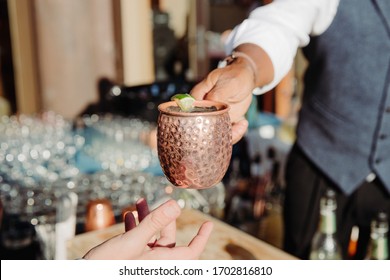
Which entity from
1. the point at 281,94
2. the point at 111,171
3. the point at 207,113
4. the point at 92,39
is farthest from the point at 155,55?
the point at 207,113

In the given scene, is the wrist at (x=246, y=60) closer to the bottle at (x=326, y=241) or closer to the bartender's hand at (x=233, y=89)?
the bartender's hand at (x=233, y=89)

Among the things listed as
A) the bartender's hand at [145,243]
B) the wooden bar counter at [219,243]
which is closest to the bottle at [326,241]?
the wooden bar counter at [219,243]

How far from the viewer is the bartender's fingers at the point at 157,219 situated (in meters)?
0.88

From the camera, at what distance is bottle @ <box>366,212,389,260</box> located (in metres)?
1.80

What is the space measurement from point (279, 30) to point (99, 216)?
784 mm

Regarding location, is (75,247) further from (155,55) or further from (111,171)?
(155,55)

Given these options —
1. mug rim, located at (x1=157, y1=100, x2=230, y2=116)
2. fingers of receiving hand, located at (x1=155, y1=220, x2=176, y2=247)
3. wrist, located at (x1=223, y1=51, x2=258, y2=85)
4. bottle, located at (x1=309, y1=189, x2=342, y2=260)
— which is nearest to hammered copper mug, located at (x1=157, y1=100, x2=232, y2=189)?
mug rim, located at (x1=157, y1=100, x2=230, y2=116)

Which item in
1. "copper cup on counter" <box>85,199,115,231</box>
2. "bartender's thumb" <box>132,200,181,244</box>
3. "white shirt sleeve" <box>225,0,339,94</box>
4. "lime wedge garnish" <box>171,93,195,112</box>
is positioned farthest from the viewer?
"copper cup on counter" <box>85,199,115,231</box>

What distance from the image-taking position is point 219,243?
1.54 metres

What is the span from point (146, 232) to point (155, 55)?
2.94 meters

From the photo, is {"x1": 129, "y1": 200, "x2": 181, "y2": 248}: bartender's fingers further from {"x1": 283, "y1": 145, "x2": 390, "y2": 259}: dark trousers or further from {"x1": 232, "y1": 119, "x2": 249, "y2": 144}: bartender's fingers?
{"x1": 283, "y1": 145, "x2": 390, "y2": 259}: dark trousers

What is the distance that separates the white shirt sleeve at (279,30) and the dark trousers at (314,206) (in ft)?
1.94

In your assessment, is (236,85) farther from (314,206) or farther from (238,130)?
(314,206)

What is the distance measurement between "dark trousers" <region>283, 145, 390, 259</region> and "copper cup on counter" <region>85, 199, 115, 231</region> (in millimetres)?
719
